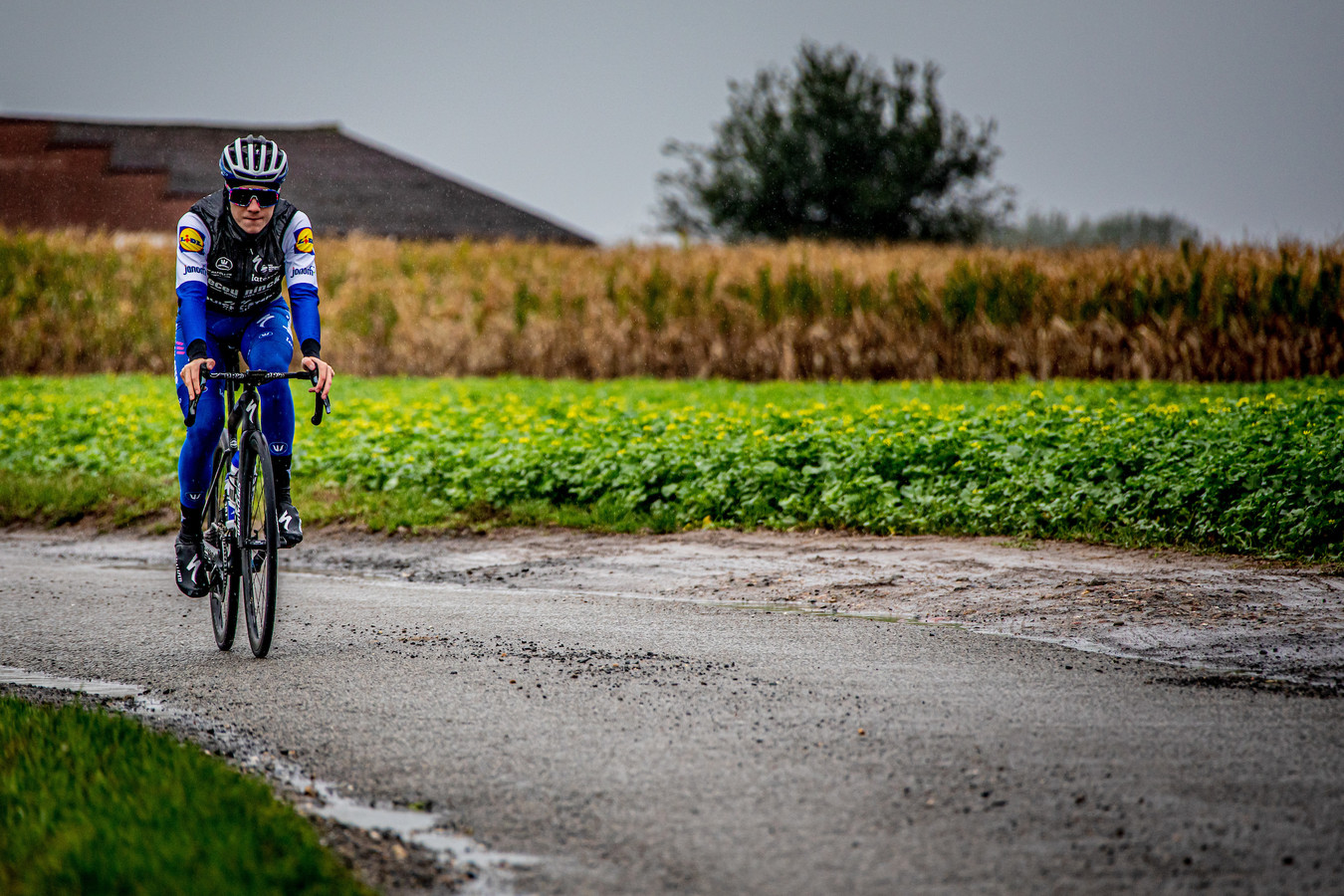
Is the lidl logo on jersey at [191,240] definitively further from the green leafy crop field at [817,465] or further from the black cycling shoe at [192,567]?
the green leafy crop field at [817,465]

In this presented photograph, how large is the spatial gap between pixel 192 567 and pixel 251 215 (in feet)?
6.17

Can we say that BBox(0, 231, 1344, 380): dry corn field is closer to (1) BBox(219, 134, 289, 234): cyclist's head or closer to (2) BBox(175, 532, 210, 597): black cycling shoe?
(2) BBox(175, 532, 210, 597): black cycling shoe

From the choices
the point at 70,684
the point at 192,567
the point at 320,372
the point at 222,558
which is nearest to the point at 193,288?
the point at 320,372

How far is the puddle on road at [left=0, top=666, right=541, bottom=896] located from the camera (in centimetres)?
352

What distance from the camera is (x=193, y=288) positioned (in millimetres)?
6125

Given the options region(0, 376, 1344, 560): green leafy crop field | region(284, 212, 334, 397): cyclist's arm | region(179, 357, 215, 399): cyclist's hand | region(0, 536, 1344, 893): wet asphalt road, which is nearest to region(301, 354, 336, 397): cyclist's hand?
region(284, 212, 334, 397): cyclist's arm

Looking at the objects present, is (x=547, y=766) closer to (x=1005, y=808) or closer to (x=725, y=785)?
(x=725, y=785)

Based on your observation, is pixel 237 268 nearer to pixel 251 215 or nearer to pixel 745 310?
pixel 251 215

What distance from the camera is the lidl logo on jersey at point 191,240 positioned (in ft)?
20.2

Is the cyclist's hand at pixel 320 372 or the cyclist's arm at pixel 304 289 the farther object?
the cyclist's arm at pixel 304 289

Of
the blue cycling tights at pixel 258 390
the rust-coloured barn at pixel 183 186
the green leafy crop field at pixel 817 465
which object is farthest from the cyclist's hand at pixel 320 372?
the rust-coloured barn at pixel 183 186

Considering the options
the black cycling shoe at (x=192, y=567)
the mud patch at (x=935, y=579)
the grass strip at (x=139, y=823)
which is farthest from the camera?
the black cycling shoe at (x=192, y=567)

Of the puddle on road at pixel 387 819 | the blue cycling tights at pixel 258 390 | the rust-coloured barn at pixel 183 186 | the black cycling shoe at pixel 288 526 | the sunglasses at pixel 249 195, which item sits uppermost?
the rust-coloured barn at pixel 183 186

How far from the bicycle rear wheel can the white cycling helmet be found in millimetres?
1244
